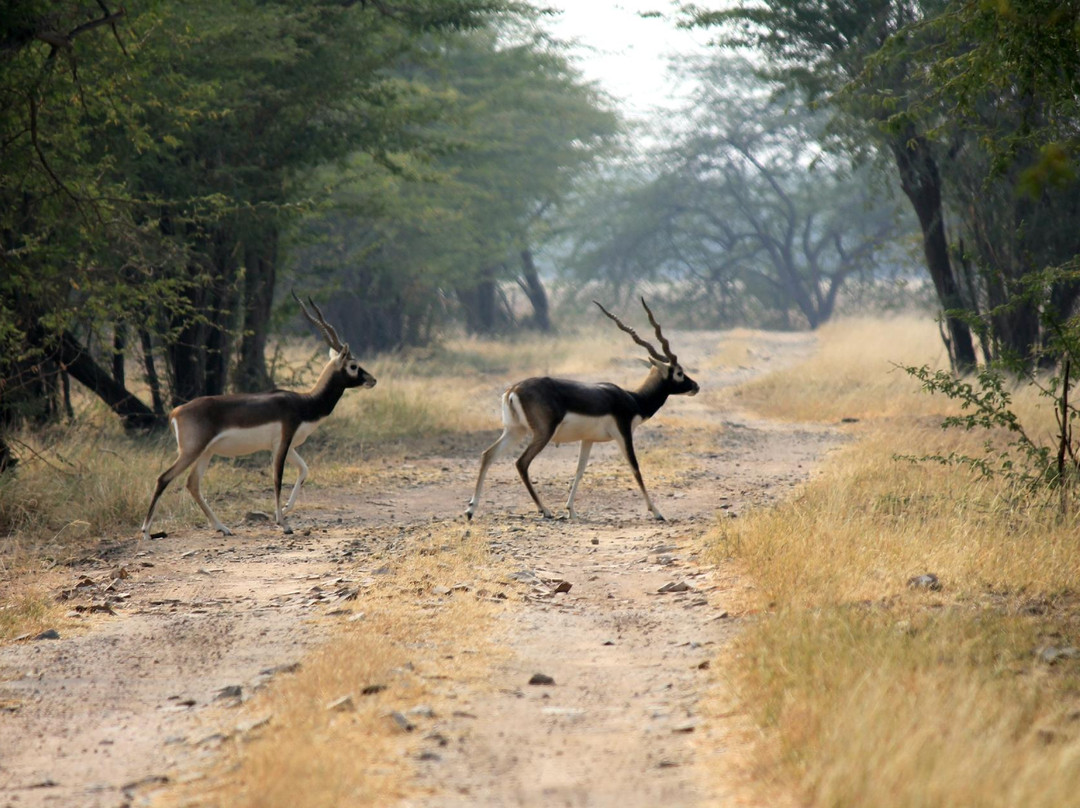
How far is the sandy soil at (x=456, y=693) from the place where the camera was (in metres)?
4.02

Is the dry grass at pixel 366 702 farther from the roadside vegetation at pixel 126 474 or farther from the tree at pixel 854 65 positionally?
the tree at pixel 854 65

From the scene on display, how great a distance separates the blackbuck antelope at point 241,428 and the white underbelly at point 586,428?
6.10ft

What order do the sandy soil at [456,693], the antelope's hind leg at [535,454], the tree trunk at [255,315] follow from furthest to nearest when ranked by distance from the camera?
the tree trunk at [255,315] → the antelope's hind leg at [535,454] → the sandy soil at [456,693]

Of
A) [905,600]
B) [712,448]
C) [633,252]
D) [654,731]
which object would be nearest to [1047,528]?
[905,600]

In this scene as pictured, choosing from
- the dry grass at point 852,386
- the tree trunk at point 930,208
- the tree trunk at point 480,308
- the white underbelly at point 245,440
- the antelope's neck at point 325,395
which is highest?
the tree trunk at point 930,208

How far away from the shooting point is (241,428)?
9.36m

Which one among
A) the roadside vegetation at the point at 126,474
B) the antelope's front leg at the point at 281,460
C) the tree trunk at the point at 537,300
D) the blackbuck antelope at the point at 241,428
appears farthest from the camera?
the tree trunk at the point at 537,300

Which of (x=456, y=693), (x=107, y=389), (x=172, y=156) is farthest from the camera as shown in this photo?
(x=107, y=389)

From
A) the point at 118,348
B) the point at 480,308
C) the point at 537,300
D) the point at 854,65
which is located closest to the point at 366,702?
the point at 118,348

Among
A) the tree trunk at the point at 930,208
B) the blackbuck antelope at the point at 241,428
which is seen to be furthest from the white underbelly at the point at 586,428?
the tree trunk at the point at 930,208

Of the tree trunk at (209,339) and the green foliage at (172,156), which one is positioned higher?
the green foliage at (172,156)

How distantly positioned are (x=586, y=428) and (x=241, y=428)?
261cm

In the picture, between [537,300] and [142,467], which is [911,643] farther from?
[537,300]

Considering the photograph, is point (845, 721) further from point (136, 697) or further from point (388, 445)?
point (388, 445)
